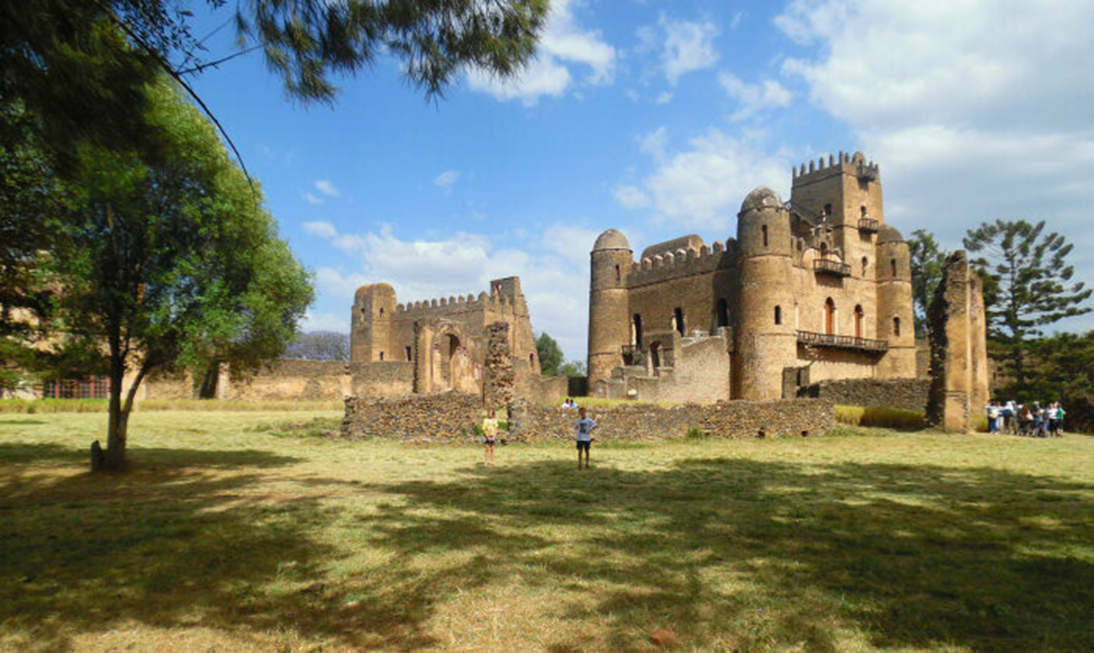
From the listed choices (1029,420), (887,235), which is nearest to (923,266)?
(887,235)

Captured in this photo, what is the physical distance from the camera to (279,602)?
472cm

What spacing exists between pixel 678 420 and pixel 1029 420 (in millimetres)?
11848

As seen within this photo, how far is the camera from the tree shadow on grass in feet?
13.5

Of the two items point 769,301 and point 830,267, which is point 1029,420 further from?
point 830,267

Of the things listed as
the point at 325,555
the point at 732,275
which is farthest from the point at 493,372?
the point at 732,275

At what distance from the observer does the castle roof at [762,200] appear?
36.8 metres

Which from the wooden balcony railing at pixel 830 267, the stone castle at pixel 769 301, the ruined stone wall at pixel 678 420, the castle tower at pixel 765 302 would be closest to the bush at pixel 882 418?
the ruined stone wall at pixel 678 420

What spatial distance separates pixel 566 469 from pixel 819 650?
8511mm

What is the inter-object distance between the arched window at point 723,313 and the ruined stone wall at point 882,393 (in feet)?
40.7

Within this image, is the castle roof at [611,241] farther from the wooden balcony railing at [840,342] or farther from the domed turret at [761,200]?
the wooden balcony railing at [840,342]

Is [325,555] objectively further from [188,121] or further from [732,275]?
[732,275]

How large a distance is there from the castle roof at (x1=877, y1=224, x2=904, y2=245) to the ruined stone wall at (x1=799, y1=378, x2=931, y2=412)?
19.5 meters

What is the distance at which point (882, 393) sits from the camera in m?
26.4

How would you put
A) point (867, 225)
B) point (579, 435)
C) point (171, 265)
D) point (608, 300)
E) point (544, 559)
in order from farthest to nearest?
point (608, 300), point (867, 225), point (579, 435), point (171, 265), point (544, 559)
